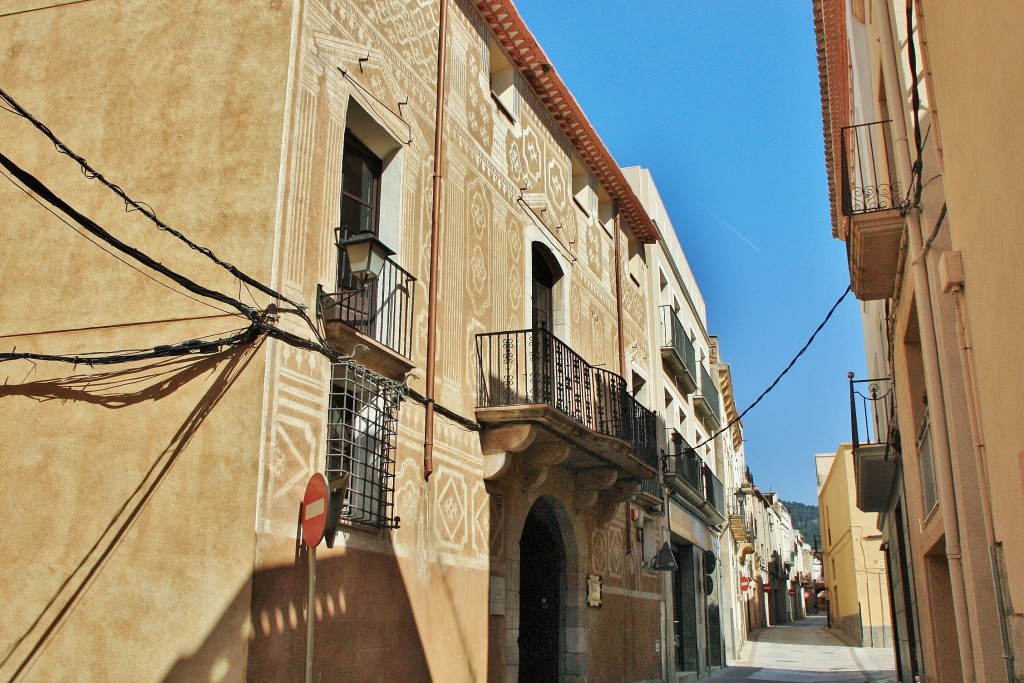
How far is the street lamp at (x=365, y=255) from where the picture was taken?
8.21 metres

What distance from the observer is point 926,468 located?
11.1 meters

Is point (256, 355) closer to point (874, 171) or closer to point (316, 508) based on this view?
point (316, 508)

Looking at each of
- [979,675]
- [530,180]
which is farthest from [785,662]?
[979,675]

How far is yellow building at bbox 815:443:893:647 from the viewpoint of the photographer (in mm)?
36250

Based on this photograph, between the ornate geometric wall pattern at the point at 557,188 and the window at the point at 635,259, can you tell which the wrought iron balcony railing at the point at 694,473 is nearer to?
the window at the point at 635,259

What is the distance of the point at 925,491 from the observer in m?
11.4

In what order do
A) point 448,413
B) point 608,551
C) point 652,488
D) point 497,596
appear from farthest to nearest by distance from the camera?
point 652,488 → point 608,551 → point 497,596 → point 448,413

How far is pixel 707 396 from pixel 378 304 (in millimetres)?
20834

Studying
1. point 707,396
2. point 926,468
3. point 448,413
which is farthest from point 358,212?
point 707,396

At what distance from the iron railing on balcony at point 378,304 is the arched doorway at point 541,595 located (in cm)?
478

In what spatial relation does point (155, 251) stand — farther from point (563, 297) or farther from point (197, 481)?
point (563, 297)

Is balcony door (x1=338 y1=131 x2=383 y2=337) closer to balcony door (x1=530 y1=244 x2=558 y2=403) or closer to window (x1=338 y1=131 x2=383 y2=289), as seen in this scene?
window (x1=338 y1=131 x2=383 y2=289)

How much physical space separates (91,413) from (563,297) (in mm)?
8088

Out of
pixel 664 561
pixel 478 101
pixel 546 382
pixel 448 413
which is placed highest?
pixel 478 101
